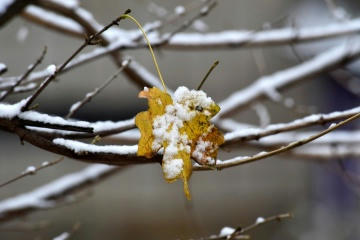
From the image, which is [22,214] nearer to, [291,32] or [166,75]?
[291,32]

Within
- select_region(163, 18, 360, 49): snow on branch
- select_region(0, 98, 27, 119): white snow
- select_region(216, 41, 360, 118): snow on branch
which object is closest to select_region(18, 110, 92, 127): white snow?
select_region(0, 98, 27, 119): white snow

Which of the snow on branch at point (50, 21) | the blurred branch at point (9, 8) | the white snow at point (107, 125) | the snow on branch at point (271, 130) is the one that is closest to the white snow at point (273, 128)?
the snow on branch at point (271, 130)

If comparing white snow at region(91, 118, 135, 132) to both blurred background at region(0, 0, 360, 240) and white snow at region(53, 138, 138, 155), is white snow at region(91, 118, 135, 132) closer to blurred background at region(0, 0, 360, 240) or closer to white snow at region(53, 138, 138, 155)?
white snow at region(53, 138, 138, 155)

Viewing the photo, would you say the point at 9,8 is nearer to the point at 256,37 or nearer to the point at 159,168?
the point at 256,37

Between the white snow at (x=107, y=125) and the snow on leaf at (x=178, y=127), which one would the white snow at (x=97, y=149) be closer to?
the snow on leaf at (x=178, y=127)

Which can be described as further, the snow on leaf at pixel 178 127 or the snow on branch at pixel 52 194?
the snow on branch at pixel 52 194

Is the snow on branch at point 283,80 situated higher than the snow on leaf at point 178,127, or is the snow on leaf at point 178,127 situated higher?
the snow on branch at point 283,80
